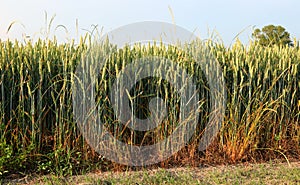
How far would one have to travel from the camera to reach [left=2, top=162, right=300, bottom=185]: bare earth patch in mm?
3232

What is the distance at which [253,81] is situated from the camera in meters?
3.88

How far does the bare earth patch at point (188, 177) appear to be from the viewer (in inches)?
127

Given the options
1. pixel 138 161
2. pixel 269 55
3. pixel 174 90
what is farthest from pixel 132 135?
pixel 269 55

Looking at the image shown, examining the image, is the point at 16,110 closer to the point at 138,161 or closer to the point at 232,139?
the point at 138,161

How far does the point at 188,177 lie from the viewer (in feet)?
10.9

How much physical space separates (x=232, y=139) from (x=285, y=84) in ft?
3.14

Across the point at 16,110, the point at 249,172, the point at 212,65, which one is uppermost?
the point at 212,65

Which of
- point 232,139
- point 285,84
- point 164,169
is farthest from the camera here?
point 285,84

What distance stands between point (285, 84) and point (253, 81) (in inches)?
19.6

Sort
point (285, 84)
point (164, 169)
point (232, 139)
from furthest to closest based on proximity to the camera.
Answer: point (285, 84)
point (232, 139)
point (164, 169)

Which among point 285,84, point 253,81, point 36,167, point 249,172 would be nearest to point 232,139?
point 249,172

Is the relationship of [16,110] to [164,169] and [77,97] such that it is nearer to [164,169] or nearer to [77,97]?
[77,97]

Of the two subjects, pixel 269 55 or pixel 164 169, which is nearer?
pixel 164 169

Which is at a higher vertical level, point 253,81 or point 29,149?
point 253,81
